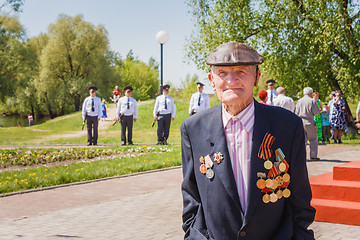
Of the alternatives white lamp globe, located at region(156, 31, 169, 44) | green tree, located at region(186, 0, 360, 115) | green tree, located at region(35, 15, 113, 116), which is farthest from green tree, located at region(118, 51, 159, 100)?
white lamp globe, located at region(156, 31, 169, 44)

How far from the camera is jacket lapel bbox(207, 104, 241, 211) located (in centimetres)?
230

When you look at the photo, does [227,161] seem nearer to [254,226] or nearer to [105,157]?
[254,226]

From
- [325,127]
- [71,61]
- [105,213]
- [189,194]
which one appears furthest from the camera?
[71,61]

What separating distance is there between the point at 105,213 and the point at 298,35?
16807 mm

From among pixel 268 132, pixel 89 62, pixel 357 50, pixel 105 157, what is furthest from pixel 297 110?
pixel 89 62

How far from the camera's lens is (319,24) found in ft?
68.5

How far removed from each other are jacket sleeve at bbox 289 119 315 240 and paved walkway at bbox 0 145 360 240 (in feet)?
11.8

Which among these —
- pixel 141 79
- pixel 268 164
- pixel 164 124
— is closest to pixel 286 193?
pixel 268 164

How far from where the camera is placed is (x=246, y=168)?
2348 mm

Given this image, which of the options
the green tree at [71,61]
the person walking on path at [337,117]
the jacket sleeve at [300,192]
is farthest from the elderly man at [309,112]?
the green tree at [71,61]

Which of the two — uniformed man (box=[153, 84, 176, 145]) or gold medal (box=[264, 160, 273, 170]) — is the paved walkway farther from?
uniformed man (box=[153, 84, 176, 145])

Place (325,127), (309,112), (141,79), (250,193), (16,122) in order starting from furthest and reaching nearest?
(141,79), (16,122), (325,127), (309,112), (250,193)

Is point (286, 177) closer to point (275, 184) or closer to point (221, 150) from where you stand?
point (275, 184)

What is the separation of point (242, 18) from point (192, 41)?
3.69m
